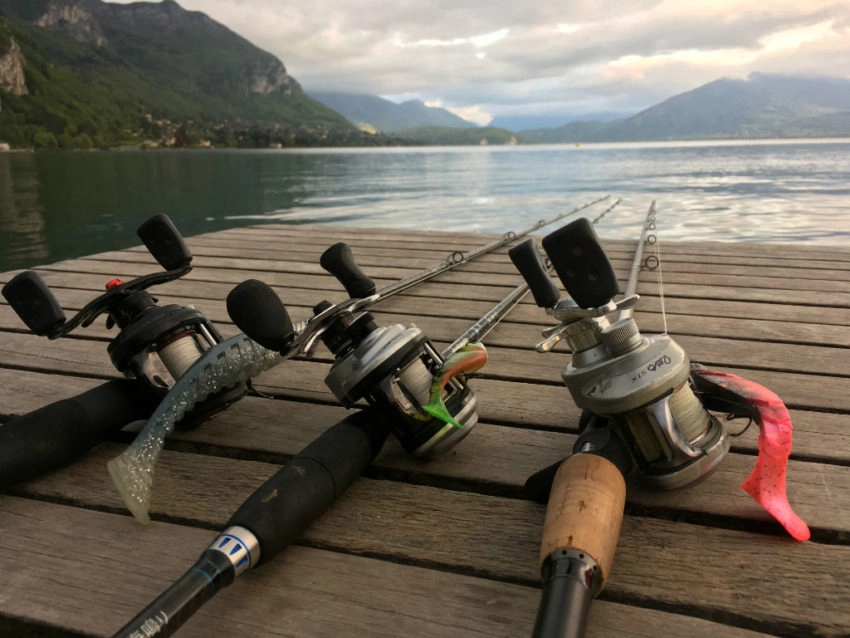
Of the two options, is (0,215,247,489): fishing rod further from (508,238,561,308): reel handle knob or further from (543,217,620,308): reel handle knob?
(543,217,620,308): reel handle knob

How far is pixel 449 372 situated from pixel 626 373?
412mm

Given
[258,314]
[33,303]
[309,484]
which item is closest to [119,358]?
[33,303]

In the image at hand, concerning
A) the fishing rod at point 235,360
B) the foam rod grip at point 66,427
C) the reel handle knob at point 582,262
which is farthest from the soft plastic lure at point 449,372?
the foam rod grip at point 66,427

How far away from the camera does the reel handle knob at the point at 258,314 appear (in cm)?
137

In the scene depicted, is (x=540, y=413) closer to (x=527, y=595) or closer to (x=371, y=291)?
(x=371, y=291)

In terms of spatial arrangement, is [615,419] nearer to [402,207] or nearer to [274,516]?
[274,516]

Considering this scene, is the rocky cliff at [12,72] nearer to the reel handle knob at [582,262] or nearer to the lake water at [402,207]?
the lake water at [402,207]

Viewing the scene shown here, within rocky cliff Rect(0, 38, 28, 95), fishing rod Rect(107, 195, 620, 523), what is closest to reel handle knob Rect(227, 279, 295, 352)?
fishing rod Rect(107, 195, 620, 523)

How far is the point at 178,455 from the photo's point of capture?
182cm

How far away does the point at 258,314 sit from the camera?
4.53ft

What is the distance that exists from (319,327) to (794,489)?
1.25m

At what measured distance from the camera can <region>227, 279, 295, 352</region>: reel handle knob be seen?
1.37 meters

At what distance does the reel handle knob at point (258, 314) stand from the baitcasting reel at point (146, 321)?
45 centimetres

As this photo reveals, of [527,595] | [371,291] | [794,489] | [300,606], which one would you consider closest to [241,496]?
[300,606]
